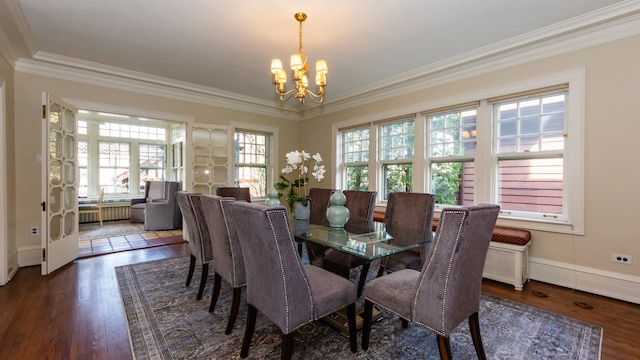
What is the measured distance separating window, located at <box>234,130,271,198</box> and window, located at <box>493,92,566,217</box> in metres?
4.08

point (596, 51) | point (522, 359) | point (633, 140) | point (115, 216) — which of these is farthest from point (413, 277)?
point (115, 216)

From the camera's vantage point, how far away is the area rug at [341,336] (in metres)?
1.79

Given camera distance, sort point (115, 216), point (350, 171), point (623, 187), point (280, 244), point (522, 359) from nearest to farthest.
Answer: point (280, 244) < point (522, 359) < point (623, 187) < point (350, 171) < point (115, 216)

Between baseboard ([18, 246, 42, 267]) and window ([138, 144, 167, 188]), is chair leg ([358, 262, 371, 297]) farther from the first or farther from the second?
window ([138, 144, 167, 188])

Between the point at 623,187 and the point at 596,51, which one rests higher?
the point at 596,51

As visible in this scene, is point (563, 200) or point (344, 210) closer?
point (344, 210)

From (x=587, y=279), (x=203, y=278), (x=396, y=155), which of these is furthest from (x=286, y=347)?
(x=396, y=155)

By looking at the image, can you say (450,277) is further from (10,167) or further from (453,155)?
(10,167)

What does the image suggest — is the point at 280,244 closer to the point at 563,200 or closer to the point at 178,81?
the point at 563,200

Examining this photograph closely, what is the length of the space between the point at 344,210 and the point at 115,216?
668cm

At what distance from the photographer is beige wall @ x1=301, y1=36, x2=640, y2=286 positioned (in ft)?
8.23

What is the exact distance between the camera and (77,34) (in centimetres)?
289

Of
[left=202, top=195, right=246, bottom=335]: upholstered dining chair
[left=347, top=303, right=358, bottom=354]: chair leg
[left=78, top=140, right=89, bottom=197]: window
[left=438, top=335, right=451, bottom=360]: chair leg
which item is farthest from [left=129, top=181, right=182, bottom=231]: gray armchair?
[left=438, top=335, right=451, bottom=360]: chair leg

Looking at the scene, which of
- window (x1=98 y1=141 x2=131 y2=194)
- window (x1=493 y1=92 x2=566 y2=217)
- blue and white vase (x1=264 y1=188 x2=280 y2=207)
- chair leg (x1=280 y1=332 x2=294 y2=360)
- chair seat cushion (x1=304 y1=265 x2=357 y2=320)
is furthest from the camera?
window (x1=98 y1=141 x2=131 y2=194)
